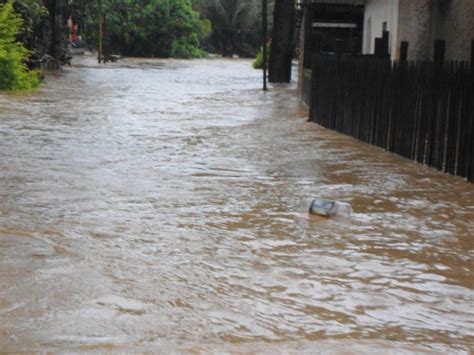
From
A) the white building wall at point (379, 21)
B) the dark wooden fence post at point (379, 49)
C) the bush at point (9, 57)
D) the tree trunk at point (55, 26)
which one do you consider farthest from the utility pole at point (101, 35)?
the dark wooden fence post at point (379, 49)

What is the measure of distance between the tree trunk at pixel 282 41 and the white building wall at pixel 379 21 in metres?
7.32

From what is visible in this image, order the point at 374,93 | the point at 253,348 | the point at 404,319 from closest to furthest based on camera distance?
1. the point at 253,348
2. the point at 404,319
3. the point at 374,93

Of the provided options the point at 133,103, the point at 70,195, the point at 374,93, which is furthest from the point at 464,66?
the point at 133,103

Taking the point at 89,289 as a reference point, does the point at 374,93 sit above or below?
above

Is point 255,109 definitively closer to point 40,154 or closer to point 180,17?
point 40,154

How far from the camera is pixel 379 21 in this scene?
697 inches

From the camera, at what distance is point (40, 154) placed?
34.2 feet

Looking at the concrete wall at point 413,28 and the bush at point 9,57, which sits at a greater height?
the concrete wall at point 413,28

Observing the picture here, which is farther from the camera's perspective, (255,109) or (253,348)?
(255,109)

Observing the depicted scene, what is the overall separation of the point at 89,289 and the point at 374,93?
25.9 ft

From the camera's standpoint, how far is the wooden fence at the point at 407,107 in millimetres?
9500

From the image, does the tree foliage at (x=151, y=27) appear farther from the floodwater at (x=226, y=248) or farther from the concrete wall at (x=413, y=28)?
the floodwater at (x=226, y=248)

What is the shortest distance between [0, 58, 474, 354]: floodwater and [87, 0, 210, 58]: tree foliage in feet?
119

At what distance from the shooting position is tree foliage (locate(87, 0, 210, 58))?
156 feet
